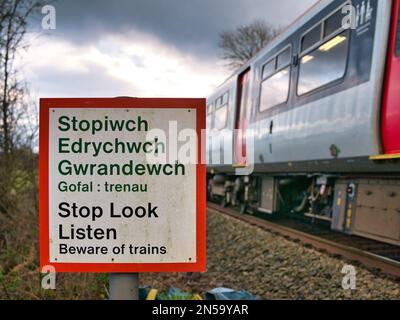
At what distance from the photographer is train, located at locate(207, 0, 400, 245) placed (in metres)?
5.05

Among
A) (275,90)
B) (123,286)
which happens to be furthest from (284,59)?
(123,286)

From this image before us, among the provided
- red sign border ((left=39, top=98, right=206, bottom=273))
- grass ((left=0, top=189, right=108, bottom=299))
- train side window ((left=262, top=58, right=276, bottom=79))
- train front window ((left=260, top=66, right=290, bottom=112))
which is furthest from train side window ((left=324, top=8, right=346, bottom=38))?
red sign border ((left=39, top=98, right=206, bottom=273))

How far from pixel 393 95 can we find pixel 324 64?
1.72 m

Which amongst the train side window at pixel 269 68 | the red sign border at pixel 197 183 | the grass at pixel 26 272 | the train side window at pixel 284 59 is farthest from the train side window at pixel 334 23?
the red sign border at pixel 197 183

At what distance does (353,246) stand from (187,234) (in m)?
5.68

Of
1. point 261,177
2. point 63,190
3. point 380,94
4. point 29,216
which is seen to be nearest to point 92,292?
point 63,190

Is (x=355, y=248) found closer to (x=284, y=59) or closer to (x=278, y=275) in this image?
(x=278, y=275)

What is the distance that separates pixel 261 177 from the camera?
10367mm

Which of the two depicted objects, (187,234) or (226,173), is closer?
(187,234)

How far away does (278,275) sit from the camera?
17.9 ft

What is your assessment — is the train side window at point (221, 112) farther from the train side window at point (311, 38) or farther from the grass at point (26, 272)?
the grass at point (26, 272)

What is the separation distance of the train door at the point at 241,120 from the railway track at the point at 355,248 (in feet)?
7.75

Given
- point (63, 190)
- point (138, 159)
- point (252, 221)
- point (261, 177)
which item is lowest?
point (252, 221)
